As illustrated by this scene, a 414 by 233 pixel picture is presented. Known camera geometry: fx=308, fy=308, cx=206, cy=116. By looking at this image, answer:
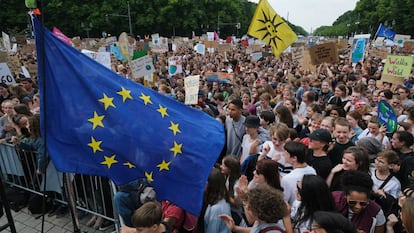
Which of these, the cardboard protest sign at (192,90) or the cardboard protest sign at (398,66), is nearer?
the cardboard protest sign at (192,90)

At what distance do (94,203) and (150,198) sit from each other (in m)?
1.69

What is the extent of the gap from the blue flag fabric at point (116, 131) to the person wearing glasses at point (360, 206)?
1.30m

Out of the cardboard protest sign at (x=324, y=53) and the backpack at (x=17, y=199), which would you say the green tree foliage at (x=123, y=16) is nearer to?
the cardboard protest sign at (x=324, y=53)

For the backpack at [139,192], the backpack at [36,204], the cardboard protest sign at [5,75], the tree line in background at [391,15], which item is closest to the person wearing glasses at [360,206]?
the backpack at [139,192]

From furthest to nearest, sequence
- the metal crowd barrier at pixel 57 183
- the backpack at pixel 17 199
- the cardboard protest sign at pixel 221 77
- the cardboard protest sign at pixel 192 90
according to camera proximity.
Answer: the cardboard protest sign at pixel 221 77
the cardboard protest sign at pixel 192 90
the backpack at pixel 17 199
the metal crowd barrier at pixel 57 183

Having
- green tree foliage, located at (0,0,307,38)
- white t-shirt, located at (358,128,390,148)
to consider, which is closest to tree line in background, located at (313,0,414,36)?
green tree foliage, located at (0,0,307,38)

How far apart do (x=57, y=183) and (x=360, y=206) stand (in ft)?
13.9

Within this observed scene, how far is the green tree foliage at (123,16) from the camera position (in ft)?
164

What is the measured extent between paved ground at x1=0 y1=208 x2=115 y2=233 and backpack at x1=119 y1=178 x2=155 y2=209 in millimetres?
1538

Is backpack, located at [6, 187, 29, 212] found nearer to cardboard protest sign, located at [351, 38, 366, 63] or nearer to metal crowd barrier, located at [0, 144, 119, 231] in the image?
metal crowd barrier, located at [0, 144, 119, 231]

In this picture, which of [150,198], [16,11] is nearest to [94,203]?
[150,198]

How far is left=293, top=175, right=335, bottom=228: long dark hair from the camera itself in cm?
276

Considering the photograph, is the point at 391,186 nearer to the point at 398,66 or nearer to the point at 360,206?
the point at 360,206

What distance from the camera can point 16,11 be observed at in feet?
164
